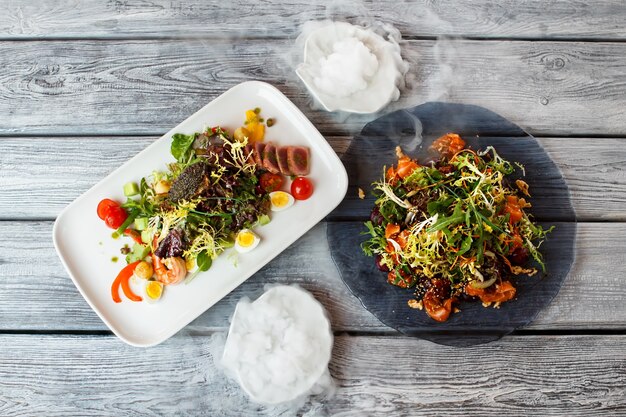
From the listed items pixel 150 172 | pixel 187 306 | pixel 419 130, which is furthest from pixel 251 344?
pixel 419 130

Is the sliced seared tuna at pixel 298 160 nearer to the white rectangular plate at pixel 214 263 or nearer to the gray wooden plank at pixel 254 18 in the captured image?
the white rectangular plate at pixel 214 263

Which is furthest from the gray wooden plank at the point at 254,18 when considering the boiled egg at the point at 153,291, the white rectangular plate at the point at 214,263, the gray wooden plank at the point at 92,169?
the boiled egg at the point at 153,291

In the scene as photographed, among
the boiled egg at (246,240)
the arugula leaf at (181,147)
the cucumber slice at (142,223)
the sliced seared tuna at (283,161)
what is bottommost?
the boiled egg at (246,240)

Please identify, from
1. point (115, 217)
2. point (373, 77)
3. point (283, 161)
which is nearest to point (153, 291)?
point (115, 217)

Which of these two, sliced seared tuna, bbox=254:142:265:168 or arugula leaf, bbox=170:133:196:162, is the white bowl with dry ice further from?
arugula leaf, bbox=170:133:196:162

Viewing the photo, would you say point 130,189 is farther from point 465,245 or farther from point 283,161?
point 465,245

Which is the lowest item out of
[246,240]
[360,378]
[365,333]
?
[360,378]

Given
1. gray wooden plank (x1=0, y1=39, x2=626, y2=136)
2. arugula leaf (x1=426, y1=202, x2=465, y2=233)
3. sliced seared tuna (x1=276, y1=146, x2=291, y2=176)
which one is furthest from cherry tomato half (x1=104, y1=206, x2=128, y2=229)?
arugula leaf (x1=426, y1=202, x2=465, y2=233)
